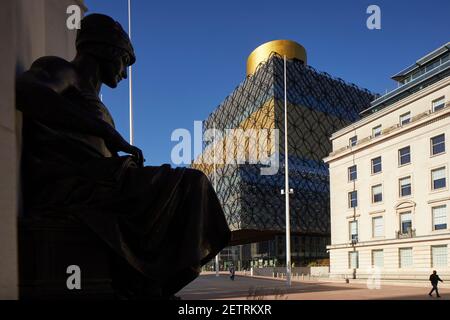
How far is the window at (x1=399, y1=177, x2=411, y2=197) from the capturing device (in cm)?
4731

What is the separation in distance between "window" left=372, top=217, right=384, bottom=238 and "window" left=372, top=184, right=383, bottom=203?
80.0 inches

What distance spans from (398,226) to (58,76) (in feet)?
161

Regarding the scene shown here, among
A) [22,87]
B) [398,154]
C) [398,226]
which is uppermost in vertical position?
[398,154]

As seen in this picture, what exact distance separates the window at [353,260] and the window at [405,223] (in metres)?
7.71

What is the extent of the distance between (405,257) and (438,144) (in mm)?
11427

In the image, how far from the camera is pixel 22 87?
3.06m

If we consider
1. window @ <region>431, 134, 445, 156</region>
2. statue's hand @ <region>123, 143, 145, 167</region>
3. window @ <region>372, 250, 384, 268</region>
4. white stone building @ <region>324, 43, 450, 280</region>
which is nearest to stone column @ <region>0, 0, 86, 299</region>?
statue's hand @ <region>123, 143, 145, 167</region>

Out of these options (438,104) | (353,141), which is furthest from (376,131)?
(438,104)

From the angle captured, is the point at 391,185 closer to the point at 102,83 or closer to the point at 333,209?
the point at 333,209

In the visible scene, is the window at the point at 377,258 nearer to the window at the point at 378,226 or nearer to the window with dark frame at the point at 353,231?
the window at the point at 378,226

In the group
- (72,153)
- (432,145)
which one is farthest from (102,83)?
(432,145)

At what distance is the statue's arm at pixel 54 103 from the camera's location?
3086 millimetres
